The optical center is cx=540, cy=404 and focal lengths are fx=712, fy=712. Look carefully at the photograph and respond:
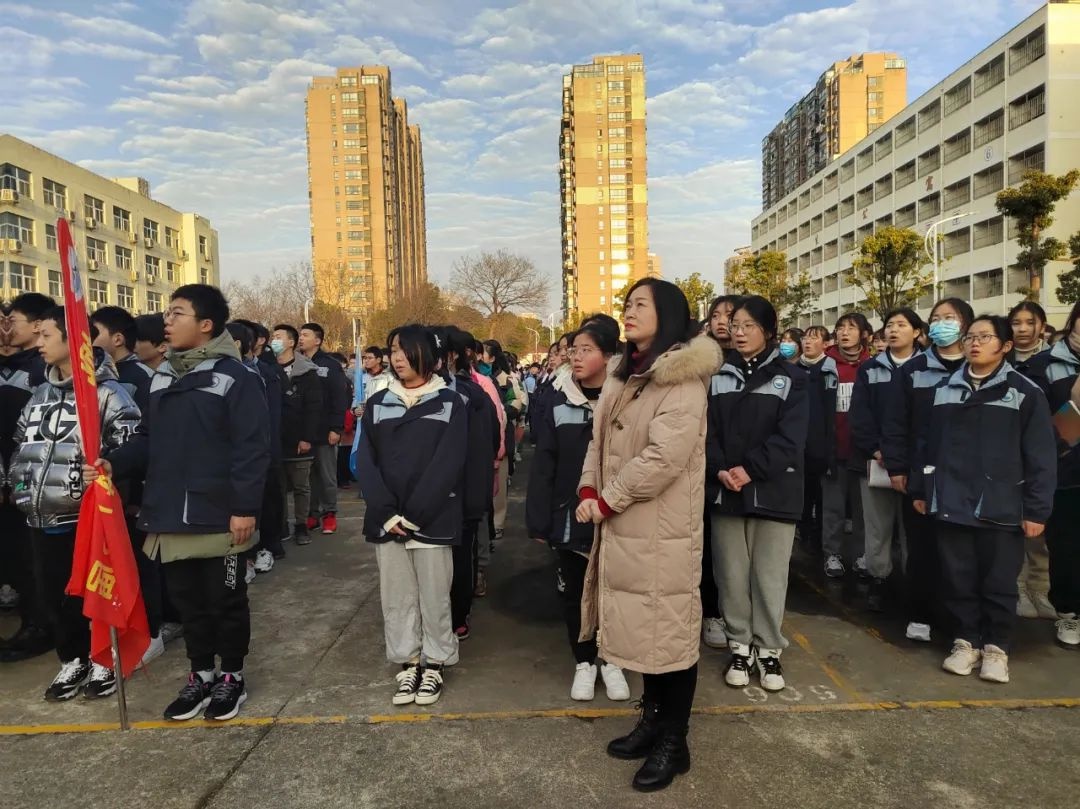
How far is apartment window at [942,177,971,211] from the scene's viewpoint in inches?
1673

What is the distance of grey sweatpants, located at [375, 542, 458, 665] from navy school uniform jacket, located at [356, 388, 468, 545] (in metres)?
0.11

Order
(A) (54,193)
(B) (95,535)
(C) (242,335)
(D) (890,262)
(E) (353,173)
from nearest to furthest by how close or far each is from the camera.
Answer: (B) (95,535), (C) (242,335), (D) (890,262), (A) (54,193), (E) (353,173)

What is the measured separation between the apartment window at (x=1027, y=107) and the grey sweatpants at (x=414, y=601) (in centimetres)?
4348

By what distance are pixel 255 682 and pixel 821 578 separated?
4.06 m

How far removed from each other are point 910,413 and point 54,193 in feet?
170

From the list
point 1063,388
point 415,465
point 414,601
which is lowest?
point 414,601

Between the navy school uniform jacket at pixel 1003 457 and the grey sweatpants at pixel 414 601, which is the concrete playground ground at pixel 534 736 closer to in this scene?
the grey sweatpants at pixel 414 601

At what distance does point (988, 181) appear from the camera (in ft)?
134

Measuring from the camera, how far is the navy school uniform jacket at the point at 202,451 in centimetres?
329

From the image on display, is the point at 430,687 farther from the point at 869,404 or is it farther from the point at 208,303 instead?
the point at 869,404

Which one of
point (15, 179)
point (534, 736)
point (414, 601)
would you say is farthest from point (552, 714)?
point (15, 179)

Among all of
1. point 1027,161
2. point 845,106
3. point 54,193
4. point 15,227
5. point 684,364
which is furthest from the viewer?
point 845,106

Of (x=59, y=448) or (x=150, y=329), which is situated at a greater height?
(x=150, y=329)

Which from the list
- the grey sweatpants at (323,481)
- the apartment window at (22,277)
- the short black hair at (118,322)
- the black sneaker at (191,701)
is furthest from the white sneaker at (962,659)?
the apartment window at (22,277)
